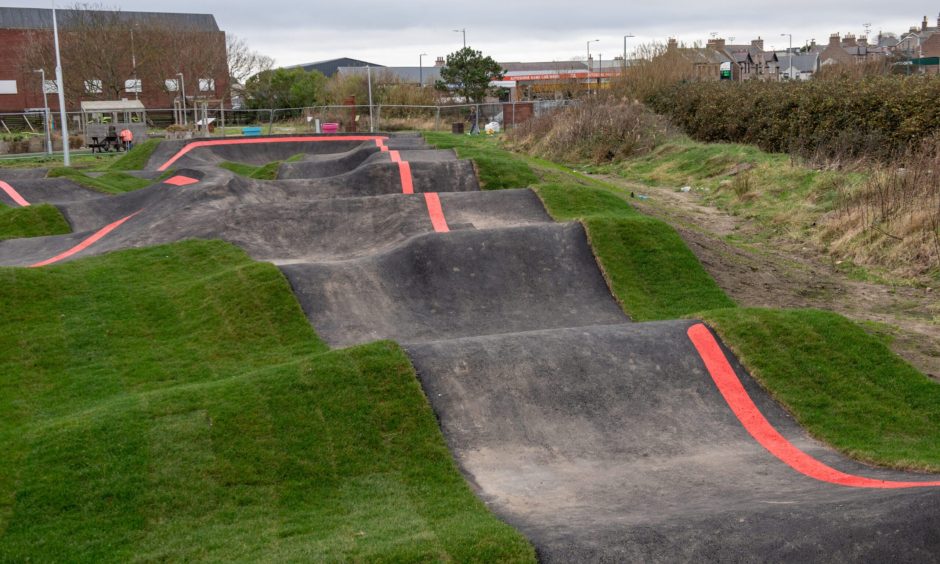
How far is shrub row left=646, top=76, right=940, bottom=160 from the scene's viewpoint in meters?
21.0

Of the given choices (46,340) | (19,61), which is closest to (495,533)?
(46,340)

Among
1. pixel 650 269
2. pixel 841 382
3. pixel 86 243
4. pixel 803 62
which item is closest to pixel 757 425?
pixel 841 382

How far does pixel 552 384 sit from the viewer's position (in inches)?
372

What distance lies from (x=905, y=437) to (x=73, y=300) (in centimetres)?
1120

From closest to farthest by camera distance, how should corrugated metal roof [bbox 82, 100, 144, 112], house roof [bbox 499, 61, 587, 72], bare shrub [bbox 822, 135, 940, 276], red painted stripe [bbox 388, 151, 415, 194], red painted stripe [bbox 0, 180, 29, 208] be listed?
bare shrub [bbox 822, 135, 940, 276]
red painted stripe [bbox 388, 151, 415, 194]
red painted stripe [bbox 0, 180, 29, 208]
corrugated metal roof [bbox 82, 100, 144, 112]
house roof [bbox 499, 61, 587, 72]

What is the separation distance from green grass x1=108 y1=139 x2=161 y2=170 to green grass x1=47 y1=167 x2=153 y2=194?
160 inches

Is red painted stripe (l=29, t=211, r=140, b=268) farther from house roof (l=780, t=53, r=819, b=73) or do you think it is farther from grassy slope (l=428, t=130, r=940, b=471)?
house roof (l=780, t=53, r=819, b=73)

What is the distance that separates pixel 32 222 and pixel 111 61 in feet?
127

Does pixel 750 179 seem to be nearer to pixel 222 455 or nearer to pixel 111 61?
pixel 222 455

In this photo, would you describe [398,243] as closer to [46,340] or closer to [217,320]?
[217,320]

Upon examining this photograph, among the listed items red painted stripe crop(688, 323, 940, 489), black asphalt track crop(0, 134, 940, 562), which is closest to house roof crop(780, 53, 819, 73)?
black asphalt track crop(0, 134, 940, 562)

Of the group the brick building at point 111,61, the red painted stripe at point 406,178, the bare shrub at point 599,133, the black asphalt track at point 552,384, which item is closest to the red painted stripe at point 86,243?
the black asphalt track at point 552,384

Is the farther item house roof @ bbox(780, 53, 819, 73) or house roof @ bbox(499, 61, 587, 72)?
house roof @ bbox(499, 61, 587, 72)

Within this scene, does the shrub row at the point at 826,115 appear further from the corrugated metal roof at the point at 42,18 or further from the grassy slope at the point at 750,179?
the corrugated metal roof at the point at 42,18
